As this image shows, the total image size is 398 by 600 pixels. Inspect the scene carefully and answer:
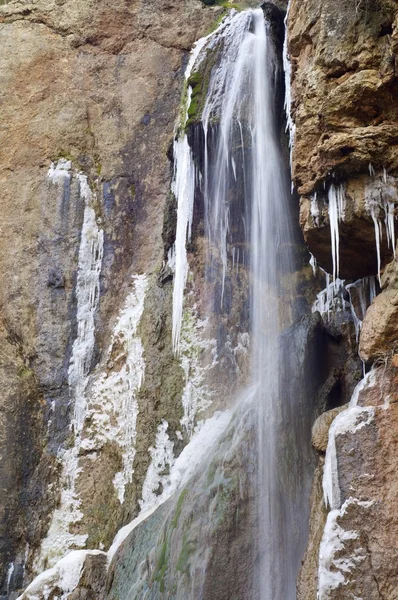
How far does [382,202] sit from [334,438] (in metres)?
1.98

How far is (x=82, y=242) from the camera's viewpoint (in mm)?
10250

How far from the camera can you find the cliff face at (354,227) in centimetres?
487

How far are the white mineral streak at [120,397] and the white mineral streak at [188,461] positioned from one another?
2.13 ft

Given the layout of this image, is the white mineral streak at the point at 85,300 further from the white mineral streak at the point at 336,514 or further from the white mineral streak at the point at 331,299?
the white mineral streak at the point at 336,514

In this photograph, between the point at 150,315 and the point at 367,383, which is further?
the point at 150,315

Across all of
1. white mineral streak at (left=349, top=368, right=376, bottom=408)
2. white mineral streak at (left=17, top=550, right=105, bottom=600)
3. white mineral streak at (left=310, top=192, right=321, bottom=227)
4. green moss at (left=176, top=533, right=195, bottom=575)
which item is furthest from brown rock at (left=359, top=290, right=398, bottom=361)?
white mineral streak at (left=17, top=550, right=105, bottom=600)

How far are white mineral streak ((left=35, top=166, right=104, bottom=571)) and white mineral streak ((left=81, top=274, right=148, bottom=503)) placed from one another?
0.21 metres

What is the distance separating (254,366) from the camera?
8266 millimetres

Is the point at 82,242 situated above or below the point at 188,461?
above

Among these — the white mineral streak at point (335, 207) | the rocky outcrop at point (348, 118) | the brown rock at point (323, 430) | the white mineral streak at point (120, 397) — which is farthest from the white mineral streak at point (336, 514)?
the white mineral streak at point (120, 397)

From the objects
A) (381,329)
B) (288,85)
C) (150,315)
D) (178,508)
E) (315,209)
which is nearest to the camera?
(381,329)

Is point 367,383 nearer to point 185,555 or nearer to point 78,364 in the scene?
point 185,555

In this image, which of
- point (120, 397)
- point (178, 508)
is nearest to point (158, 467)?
point (120, 397)

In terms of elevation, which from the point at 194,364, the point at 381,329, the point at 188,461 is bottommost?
the point at 188,461
